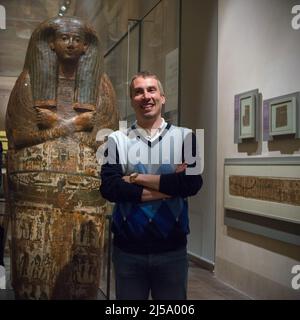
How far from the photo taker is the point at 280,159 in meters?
3.18

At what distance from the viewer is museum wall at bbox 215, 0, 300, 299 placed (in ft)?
10.3

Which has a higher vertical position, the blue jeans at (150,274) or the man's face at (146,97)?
the man's face at (146,97)

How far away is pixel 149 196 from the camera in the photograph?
1945 millimetres

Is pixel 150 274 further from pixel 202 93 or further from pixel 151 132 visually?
pixel 202 93

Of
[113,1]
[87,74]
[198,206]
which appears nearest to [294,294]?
[198,206]

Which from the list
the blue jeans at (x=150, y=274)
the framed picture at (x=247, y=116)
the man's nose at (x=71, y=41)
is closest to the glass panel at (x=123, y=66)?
the man's nose at (x=71, y=41)

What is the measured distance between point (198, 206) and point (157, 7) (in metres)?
1.37

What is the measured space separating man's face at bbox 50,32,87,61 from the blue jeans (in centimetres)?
162

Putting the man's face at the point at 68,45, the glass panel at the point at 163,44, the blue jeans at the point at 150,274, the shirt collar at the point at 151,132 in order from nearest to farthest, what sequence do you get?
the blue jeans at the point at 150,274, the shirt collar at the point at 151,132, the man's face at the point at 68,45, the glass panel at the point at 163,44

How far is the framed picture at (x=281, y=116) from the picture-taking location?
3.07 metres

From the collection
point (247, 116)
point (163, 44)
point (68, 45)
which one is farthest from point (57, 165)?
point (247, 116)

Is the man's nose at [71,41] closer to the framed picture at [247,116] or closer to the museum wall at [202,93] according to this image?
the museum wall at [202,93]

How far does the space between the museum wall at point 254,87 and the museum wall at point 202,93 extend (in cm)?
5
